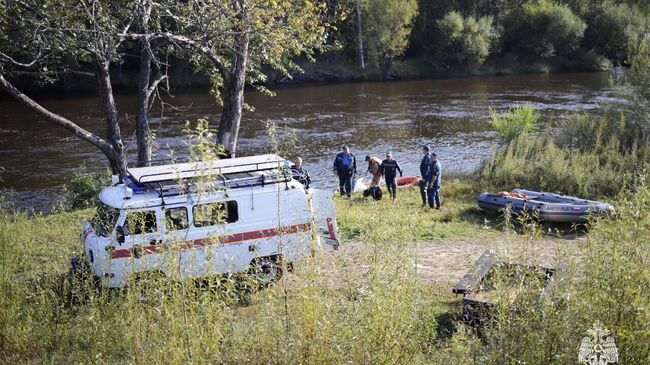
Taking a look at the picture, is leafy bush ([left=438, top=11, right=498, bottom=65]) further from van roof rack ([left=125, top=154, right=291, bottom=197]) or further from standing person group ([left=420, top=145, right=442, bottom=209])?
van roof rack ([left=125, top=154, right=291, bottom=197])

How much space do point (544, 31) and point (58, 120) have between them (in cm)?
5174

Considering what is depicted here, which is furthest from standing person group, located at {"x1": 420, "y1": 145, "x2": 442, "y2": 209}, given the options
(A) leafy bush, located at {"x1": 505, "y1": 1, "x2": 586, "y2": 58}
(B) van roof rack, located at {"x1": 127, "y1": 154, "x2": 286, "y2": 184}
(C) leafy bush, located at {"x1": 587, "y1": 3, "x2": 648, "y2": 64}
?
(C) leafy bush, located at {"x1": 587, "y1": 3, "x2": 648, "y2": 64}

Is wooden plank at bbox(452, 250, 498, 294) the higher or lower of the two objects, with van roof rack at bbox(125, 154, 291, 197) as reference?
lower

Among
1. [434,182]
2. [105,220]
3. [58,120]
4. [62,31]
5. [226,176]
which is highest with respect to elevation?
[62,31]

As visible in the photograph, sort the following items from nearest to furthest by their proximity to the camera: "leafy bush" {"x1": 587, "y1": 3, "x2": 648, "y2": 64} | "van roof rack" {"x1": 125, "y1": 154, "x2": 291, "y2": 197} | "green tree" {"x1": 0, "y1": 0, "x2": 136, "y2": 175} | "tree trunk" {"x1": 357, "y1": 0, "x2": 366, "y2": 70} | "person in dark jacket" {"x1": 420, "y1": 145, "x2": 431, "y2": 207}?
"van roof rack" {"x1": 125, "y1": 154, "x2": 291, "y2": 197} → "green tree" {"x1": 0, "y1": 0, "x2": 136, "y2": 175} → "person in dark jacket" {"x1": 420, "y1": 145, "x2": 431, "y2": 207} → "tree trunk" {"x1": 357, "y1": 0, "x2": 366, "y2": 70} → "leafy bush" {"x1": 587, "y1": 3, "x2": 648, "y2": 64}

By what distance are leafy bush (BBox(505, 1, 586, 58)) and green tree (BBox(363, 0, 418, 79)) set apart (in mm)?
11413

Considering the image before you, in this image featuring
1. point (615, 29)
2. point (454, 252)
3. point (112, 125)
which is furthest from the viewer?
point (615, 29)

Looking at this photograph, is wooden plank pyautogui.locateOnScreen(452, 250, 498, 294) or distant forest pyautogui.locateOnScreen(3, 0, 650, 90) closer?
wooden plank pyautogui.locateOnScreen(452, 250, 498, 294)

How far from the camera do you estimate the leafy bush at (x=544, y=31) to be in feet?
193

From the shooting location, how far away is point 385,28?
178 feet

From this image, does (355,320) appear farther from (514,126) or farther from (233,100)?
(514,126)

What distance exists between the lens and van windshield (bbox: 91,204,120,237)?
421 inches

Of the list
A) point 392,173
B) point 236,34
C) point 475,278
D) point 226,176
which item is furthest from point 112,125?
point 475,278

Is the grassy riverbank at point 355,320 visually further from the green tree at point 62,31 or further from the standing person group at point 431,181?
the standing person group at point 431,181
